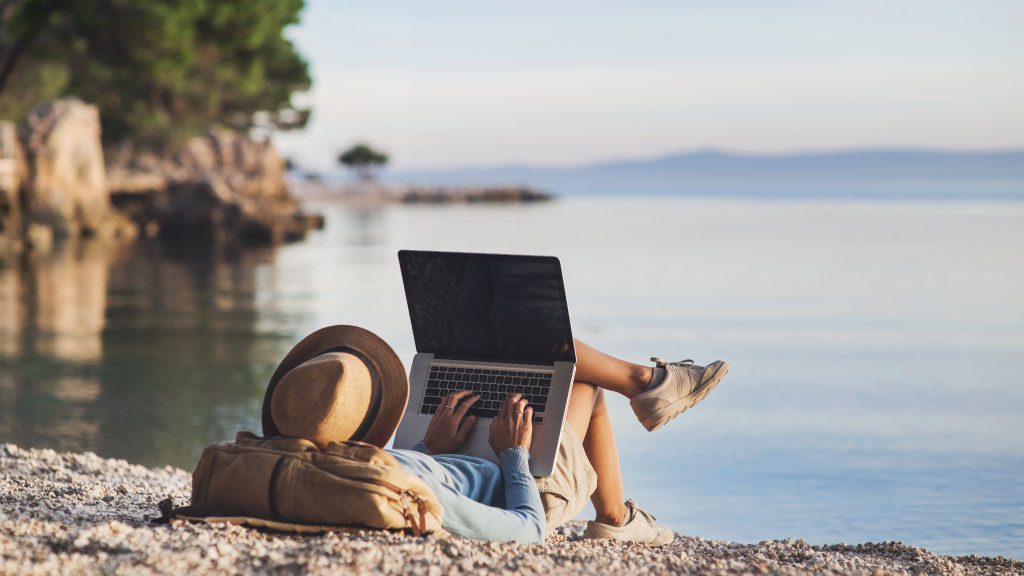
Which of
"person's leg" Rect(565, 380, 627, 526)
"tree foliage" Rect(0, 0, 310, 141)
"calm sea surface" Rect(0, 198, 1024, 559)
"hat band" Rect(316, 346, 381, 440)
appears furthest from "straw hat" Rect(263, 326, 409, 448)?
"tree foliage" Rect(0, 0, 310, 141)

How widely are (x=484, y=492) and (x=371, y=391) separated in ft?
1.61

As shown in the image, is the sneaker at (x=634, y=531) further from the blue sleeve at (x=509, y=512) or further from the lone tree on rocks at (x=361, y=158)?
the lone tree on rocks at (x=361, y=158)

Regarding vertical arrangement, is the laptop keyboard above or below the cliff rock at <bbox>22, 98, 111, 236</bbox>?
below

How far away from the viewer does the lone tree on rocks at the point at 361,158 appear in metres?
98.2

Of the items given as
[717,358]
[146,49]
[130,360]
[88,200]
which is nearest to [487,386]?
[130,360]

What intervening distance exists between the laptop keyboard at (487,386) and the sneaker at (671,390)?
44 centimetres

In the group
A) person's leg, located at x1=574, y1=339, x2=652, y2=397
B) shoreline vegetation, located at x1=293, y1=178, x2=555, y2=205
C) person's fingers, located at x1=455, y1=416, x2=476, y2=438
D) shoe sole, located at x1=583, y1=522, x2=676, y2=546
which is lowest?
shoe sole, located at x1=583, y1=522, x2=676, y2=546

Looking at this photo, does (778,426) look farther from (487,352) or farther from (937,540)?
(487,352)

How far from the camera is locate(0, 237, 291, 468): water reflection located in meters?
6.67

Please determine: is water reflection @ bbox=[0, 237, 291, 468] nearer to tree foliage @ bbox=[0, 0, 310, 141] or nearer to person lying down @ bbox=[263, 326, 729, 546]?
person lying down @ bbox=[263, 326, 729, 546]

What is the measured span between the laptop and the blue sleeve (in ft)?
0.57

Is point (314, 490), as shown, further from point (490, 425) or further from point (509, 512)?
point (490, 425)

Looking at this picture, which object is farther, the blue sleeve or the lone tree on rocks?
the lone tree on rocks

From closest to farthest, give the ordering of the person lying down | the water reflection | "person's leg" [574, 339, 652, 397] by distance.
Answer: the person lying down → "person's leg" [574, 339, 652, 397] → the water reflection
